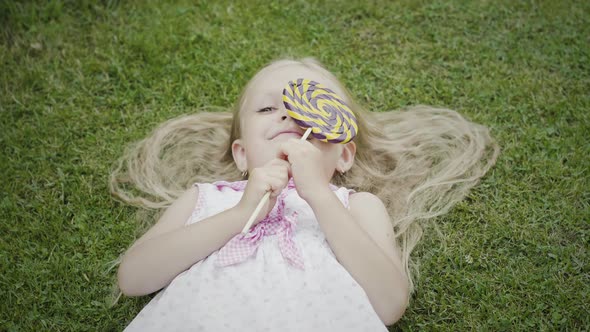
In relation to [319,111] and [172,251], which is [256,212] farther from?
[319,111]

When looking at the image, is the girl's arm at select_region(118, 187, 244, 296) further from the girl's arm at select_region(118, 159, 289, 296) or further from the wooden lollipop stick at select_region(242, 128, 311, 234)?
the wooden lollipop stick at select_region(242, 128, 311, 234)

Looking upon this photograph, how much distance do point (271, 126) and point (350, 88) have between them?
47.9 inches

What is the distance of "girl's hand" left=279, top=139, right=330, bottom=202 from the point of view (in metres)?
2.52

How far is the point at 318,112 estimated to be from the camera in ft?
9.04

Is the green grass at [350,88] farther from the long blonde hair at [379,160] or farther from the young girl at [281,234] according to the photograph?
the young girl at [281,234]

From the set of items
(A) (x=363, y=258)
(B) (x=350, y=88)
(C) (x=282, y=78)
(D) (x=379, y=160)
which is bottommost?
(D) (x=379, y=160)

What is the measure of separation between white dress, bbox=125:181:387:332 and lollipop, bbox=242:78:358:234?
509 millimetres

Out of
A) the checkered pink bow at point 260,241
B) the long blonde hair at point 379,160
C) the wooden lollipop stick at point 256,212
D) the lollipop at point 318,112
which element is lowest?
the long blonde hair at point 379,160

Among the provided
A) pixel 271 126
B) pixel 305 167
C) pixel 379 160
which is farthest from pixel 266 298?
pixel 379 160

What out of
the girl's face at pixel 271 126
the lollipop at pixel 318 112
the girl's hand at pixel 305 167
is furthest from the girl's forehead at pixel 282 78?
the girl's hand at pixel 305 167

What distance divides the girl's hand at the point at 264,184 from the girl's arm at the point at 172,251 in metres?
0.06

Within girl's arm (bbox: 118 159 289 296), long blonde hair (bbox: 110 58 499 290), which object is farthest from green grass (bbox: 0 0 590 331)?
girl's arm (bbox: 118 159 289 296)

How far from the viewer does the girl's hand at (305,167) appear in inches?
99.1

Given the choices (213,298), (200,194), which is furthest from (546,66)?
(213,298)
